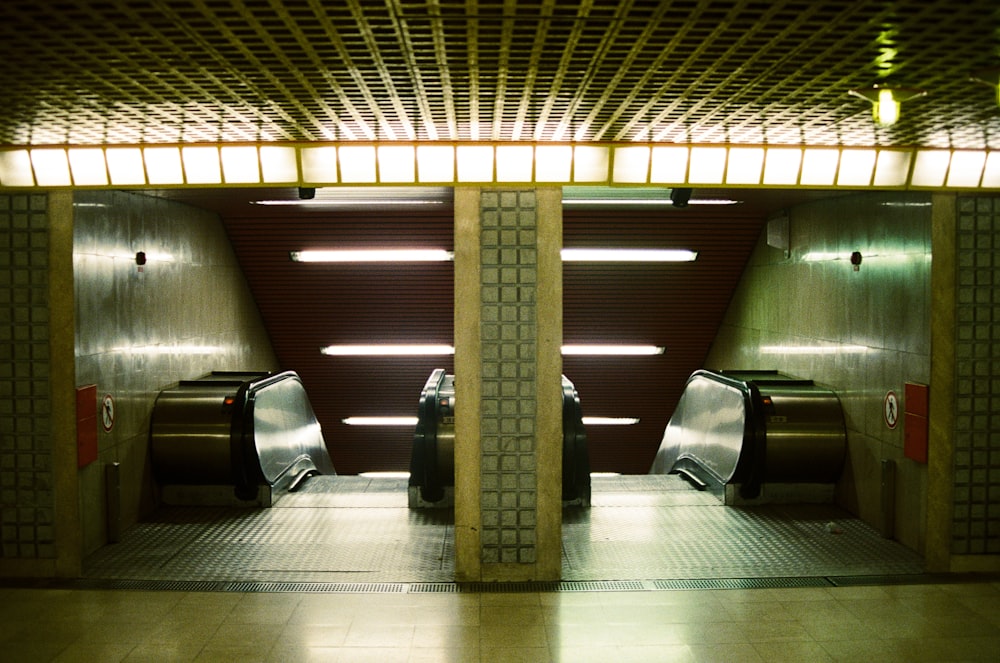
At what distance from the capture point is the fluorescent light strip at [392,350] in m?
10.9

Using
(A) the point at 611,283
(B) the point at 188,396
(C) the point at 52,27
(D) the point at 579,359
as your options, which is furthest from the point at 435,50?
(D) the point at 579,359

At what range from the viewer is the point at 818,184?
199 inches

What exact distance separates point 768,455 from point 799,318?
1.81 metres

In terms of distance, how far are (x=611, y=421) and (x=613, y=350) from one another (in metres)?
1.82

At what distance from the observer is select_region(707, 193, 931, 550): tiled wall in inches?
234

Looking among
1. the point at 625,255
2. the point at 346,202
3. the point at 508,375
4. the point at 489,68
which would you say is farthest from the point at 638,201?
the point at 489,68

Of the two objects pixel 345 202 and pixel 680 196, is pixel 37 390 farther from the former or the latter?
pixel 680 196

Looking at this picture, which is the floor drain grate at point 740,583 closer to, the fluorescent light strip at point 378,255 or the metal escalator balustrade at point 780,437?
the metal escalator balustrade at point 780,437

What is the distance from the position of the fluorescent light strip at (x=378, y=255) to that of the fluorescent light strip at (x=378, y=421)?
3.44m

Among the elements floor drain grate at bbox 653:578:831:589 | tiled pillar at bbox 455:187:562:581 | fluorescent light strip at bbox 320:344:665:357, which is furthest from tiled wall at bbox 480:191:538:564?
fluorescent light strip at bbox 320:344:665:357

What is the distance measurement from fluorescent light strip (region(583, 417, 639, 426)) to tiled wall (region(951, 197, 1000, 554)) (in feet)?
22.1

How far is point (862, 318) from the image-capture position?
271 inches

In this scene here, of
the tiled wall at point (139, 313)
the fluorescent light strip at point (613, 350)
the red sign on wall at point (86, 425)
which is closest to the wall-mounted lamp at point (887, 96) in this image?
the tiled wall at point (139, 313)

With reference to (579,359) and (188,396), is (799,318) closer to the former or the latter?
(579,359)
